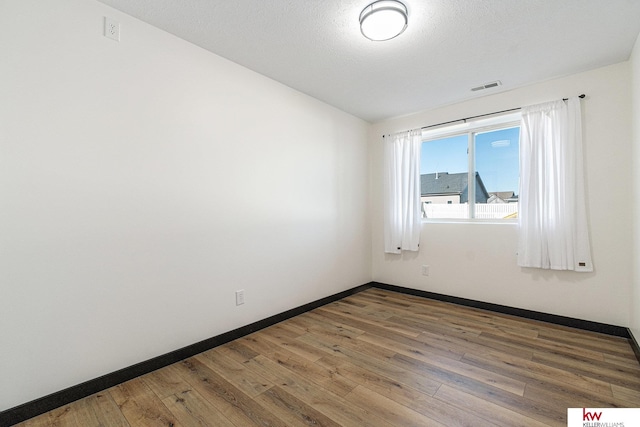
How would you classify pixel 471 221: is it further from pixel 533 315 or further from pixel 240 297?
pixel 240 297

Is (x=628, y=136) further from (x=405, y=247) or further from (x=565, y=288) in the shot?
(x=405, y=247)

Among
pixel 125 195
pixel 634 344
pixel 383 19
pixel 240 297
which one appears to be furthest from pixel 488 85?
pixel 125 195

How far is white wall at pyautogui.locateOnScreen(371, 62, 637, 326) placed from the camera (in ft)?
8.11

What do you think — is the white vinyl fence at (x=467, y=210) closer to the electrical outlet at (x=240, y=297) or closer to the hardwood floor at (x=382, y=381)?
the hardwood floor at (x=382, y=381)

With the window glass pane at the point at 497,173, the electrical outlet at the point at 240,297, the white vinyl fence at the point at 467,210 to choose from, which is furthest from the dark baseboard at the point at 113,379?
the window glass pane at the point at 497,173

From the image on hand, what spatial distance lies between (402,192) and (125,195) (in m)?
3.14

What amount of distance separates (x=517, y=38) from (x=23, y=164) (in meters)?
3.41

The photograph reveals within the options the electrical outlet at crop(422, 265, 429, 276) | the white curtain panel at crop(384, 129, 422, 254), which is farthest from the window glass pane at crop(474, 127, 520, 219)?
the electrical outlet at crop(422, 265, 429, 276)

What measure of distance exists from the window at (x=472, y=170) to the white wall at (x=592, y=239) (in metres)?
0.19

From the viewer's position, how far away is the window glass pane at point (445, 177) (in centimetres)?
353

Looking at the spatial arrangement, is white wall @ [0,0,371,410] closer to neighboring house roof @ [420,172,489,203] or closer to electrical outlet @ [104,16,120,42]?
electrical outlet @ [104,16,120,42]

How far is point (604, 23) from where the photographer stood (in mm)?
1967

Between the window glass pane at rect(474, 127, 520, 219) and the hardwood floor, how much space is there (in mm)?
1295

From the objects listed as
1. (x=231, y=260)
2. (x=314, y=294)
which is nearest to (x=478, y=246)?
(x=314, y=294)
